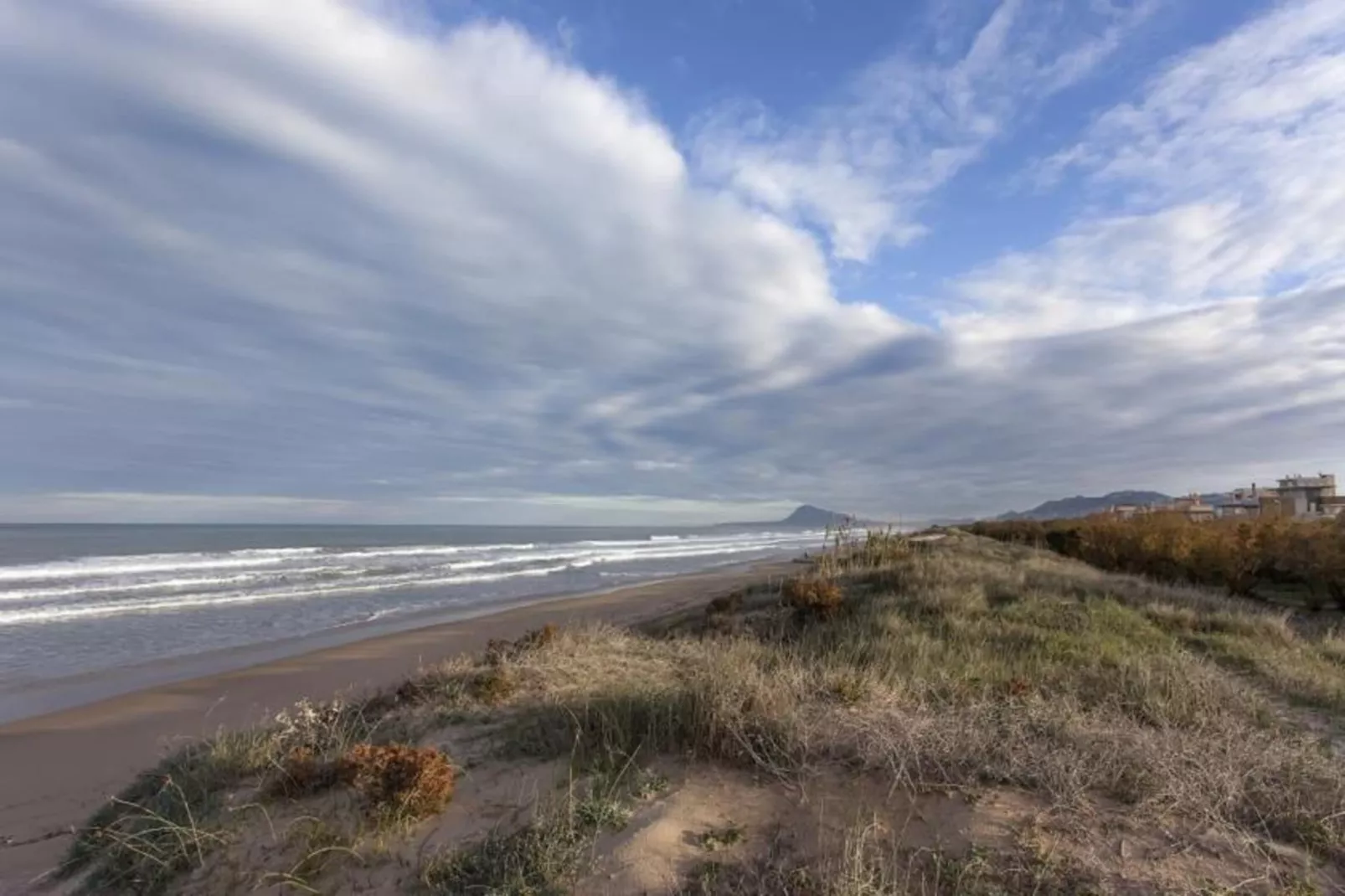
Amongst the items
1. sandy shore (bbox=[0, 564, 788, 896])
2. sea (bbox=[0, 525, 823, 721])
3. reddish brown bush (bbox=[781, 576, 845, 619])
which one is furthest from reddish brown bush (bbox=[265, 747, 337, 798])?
sea (bbox=[0, 525, 823, 721])

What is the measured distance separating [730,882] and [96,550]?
6205cm

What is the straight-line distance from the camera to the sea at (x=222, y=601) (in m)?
14.8

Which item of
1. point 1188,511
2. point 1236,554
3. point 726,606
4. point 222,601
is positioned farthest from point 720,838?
point 1188,511

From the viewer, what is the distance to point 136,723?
1077 cm

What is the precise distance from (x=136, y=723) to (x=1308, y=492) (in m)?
46.3

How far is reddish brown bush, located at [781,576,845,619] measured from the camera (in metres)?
10.9

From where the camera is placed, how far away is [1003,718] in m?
5.08

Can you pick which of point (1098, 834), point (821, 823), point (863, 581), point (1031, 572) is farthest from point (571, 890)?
point (1031, 572)

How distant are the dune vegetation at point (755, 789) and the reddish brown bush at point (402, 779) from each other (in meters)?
0.01

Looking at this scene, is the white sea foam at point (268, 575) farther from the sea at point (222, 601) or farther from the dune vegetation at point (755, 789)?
the dune vegetation at point (755, 789)

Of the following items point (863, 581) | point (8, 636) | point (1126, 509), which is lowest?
point (8, 636)

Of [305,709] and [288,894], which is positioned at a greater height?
[305,709]

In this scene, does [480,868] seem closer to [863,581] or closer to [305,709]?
[305,709]

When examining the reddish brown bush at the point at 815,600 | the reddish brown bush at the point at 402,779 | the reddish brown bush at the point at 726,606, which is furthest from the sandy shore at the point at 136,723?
the reddish brown bush at the point at 815,600
